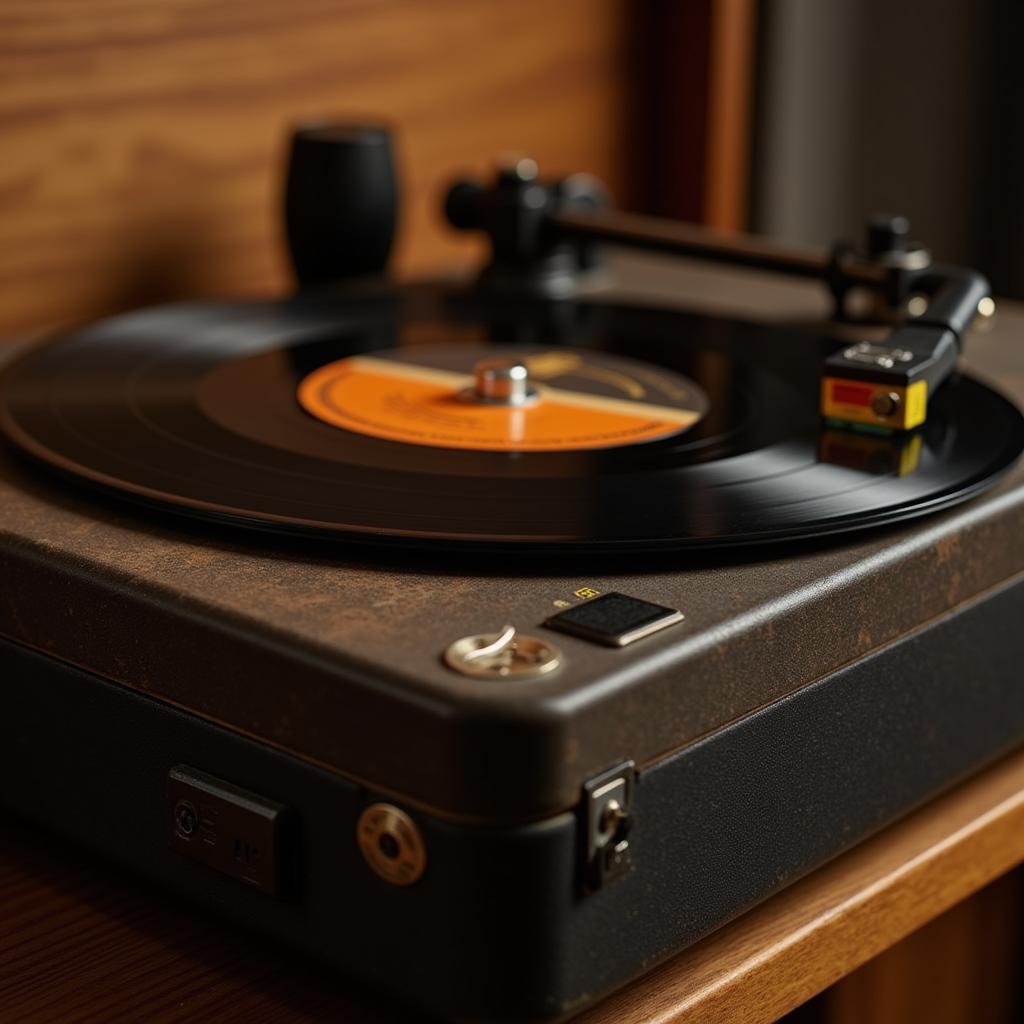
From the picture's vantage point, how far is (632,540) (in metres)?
0.64

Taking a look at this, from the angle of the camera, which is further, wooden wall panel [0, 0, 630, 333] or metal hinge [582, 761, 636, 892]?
wooden wall panel [0, 0, 630, 333]

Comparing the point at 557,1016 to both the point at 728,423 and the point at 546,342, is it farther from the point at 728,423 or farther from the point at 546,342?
the point at 546,342

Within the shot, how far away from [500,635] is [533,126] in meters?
1.00

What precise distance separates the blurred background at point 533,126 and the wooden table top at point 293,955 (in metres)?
0.18

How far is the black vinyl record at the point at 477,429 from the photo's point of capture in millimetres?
674

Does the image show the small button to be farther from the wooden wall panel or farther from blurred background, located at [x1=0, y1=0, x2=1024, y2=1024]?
the wooden wall panel

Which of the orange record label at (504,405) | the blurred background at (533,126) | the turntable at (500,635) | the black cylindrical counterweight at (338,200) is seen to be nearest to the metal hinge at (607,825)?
the turntable at (500,635)

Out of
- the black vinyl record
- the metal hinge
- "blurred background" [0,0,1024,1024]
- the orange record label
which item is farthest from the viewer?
"blurred background" [0,0,1024,1024]

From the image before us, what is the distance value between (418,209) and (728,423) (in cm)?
69

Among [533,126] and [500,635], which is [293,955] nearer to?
[500,635]

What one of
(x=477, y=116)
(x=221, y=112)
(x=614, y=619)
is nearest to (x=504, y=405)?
(x=614, y=619)

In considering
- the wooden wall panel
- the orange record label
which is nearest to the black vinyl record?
the orange record label

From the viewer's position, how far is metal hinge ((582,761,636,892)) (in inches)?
21.9

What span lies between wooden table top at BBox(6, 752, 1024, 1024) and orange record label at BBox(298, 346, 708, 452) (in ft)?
0.75
